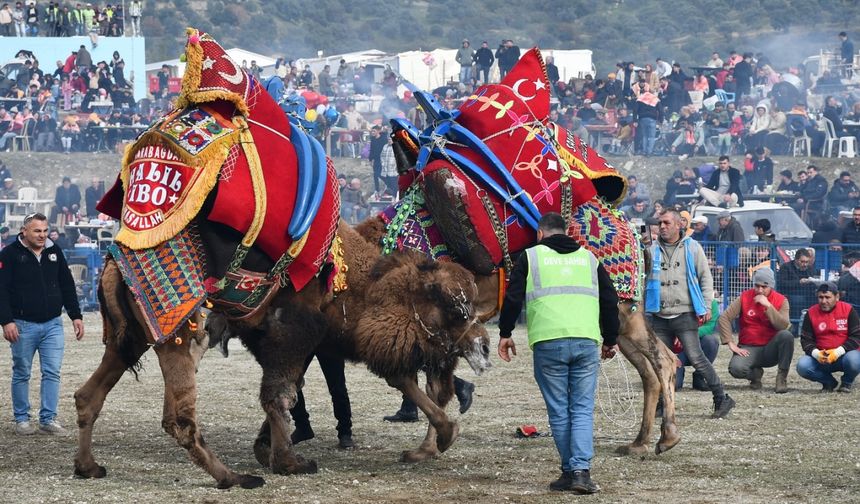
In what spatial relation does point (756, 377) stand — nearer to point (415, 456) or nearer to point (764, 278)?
point (764, 278)

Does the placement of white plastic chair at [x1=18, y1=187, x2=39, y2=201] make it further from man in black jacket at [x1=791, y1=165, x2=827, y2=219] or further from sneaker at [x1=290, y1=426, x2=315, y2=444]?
sneaker at [x1=290, y1=426, x2=315, y2=444]

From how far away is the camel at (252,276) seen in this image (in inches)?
311

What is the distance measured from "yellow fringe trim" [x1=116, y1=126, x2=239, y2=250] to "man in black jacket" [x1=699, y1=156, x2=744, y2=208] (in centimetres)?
2052

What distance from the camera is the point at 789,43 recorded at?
5175cm

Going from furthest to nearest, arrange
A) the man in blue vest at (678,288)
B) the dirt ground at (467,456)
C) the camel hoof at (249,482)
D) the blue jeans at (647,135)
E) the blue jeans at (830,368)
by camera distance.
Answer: the blue jeans at (647,135)
the blue jeans at (830,368)
the man in blue vest at (678,288)
the camel hoof at (249,482)
the dirt ground at (467,456)

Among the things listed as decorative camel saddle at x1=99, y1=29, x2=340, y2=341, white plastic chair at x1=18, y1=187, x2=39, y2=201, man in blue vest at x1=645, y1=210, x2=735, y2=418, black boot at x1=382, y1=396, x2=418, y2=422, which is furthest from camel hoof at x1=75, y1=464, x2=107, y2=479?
white plastic chair at x1=18, y1=187, x2=39, y2=201

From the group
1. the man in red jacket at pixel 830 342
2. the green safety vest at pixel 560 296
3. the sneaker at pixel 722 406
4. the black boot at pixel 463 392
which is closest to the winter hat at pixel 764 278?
the man in red jacket at pixel 830 342

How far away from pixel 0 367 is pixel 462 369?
226 inches

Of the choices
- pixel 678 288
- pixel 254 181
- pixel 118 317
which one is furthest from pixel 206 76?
pixel 678 288

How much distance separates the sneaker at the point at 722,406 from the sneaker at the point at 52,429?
5.71 m

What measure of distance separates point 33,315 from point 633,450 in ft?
17.2

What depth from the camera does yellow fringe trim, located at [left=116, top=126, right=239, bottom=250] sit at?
7.80 metres

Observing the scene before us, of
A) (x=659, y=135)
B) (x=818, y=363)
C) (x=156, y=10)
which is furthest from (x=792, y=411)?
(x=156, y=10)

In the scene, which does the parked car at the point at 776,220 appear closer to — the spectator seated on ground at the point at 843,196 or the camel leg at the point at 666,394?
the spectator seated on ground at the point at 843,196
